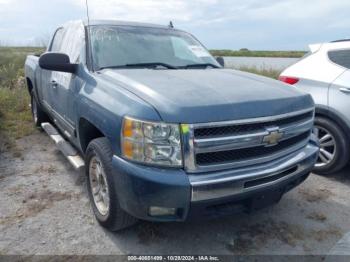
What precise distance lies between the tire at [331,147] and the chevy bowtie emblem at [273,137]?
187cm

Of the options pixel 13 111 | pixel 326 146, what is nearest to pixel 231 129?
pixel 326 146

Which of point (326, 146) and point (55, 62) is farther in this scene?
point (326, 146)

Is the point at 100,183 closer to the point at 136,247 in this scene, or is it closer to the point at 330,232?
the point at 136,247

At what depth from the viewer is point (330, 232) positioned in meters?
3.15

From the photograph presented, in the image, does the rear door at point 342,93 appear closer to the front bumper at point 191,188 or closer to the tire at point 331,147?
the tire at point 331,147

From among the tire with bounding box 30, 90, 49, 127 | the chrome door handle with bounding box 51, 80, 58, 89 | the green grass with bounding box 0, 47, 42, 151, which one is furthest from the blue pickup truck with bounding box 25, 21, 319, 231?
the green grass with bounding box 0, 47, 42, 151

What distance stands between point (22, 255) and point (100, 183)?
32.7 inches

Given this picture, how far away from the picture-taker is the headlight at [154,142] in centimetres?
236

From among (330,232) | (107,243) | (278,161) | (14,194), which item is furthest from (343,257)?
(14,194)

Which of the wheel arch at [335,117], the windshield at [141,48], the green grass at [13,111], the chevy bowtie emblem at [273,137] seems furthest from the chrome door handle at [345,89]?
the green grass at [13,111]

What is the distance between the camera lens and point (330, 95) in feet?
14.0

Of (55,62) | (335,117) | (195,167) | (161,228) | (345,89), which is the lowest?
(161,228)

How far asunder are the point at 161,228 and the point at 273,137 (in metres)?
1.28

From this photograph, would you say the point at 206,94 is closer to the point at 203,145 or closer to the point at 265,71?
the point at 203,145
